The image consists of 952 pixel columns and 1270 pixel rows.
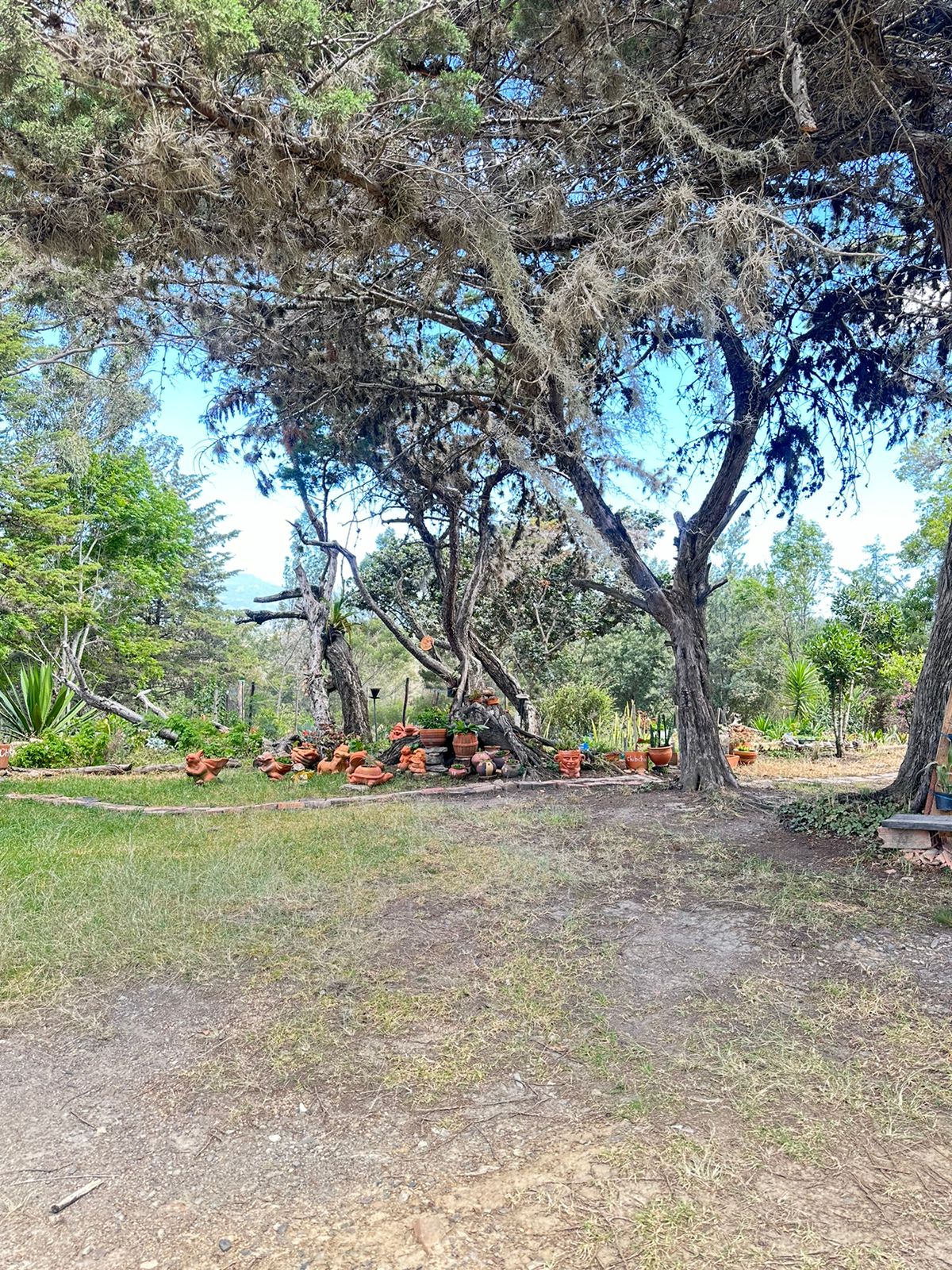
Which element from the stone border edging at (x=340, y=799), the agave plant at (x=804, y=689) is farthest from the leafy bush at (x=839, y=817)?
the agave plant at (x=804, y=689)

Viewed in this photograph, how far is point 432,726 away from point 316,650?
2287mm

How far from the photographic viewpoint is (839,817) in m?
4.91

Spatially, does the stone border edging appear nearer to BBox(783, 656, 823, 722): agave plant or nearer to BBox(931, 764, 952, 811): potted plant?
BBox(931, 764, 952, 811): potted plant

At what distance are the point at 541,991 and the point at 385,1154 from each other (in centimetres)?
96

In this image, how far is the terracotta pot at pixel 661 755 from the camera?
26.7ft

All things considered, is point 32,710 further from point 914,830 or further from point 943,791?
point 943,791

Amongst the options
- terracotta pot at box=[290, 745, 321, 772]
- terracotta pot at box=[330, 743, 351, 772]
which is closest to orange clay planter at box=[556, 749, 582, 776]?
terracotta pot at box=[330, 743, 351, 772]

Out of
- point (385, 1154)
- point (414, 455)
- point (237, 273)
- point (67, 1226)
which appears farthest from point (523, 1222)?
point (414, 455)

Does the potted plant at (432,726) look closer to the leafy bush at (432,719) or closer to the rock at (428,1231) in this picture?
the leafy bush at (432,719)

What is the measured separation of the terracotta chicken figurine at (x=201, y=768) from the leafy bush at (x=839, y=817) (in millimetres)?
5863

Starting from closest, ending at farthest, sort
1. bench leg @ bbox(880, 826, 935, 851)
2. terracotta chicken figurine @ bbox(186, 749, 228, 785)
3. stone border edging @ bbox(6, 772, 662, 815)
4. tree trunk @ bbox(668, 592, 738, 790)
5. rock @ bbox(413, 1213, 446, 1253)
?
rock @ bbox(413, 1213, 446, 1253), bench leg @ bbox(880, 826, 935, 851), stone border edging @ bbox(6, 772, 662, 815), tree trunk @ bbox(668, 592, 738, 790), terracotta chicken figurine @ bbox(186, 749, 228, 785)

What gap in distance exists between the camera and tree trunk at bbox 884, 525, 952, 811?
4.57 m

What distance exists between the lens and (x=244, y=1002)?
2.49 meters

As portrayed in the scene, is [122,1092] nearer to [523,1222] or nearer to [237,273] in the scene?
[523,1222]
